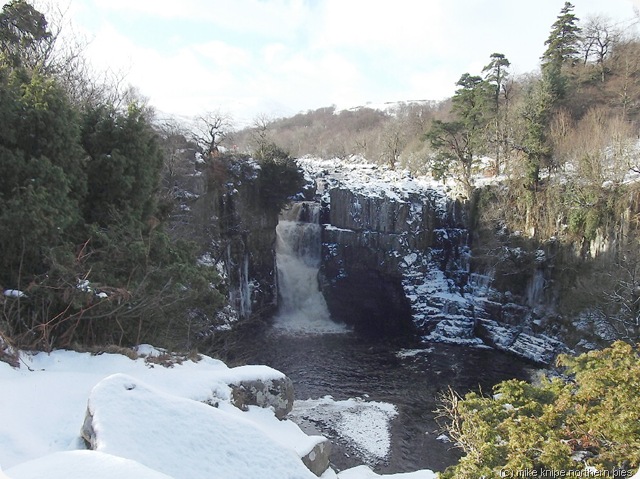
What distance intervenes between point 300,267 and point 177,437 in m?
22.3

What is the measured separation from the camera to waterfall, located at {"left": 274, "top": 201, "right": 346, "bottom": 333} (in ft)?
82.1

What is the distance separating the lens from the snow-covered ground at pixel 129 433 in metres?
3.05

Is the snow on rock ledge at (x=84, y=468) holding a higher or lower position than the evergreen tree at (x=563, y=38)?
lower

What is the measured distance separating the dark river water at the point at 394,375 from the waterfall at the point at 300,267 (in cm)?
264

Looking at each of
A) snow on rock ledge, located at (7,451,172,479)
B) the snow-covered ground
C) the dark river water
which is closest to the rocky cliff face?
the dark river water

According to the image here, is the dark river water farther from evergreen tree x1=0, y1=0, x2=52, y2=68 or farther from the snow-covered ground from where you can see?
evergreen tree x1=0, y1=0, x2=52, y2=68

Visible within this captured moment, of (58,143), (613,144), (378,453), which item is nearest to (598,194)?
(613,144)

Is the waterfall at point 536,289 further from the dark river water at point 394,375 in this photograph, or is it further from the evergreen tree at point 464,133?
the evergreen tree at point 464,133

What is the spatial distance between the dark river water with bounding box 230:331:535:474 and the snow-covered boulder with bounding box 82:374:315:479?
8.65 metres

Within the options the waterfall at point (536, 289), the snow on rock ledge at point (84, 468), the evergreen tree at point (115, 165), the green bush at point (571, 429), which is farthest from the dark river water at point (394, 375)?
the snow on rock ledge at point (84, 468)

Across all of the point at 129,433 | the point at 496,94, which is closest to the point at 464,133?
the point at 496,94

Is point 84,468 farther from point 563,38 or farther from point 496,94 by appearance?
point 563,38

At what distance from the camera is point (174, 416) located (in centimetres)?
442

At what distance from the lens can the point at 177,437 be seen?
4184 millimetres
